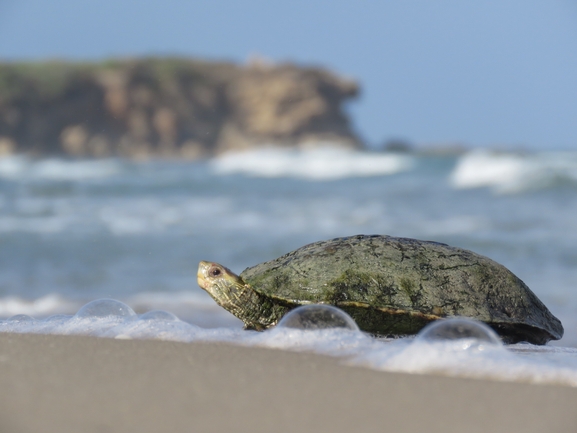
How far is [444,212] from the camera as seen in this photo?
9773 millimetres

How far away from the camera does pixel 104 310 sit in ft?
8.35

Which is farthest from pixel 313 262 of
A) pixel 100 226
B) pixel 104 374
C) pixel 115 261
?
pixel 100 226

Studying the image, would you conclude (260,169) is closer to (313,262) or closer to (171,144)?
(313,262)

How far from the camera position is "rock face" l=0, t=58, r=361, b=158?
35344 mm

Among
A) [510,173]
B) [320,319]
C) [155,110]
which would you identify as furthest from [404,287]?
[155,110]

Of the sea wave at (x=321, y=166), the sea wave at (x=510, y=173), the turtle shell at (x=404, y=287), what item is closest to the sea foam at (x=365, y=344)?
the turtle shell at (x=404, y=287)

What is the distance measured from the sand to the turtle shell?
0.68 metres

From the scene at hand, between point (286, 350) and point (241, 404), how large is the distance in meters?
Answer: 0.49

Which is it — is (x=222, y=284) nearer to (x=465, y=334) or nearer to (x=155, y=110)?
(x=465, y=334)

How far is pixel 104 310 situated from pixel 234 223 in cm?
638

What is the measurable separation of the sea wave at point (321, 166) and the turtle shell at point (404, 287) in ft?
42.4

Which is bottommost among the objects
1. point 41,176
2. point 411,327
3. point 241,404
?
point 241,404

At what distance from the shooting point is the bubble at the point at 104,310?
2.52m

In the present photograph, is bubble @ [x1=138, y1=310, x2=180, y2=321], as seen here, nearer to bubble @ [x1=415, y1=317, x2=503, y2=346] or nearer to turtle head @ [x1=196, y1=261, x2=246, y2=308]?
turtle head @ [x1=196, y1=261, x2=246, y2=308]
